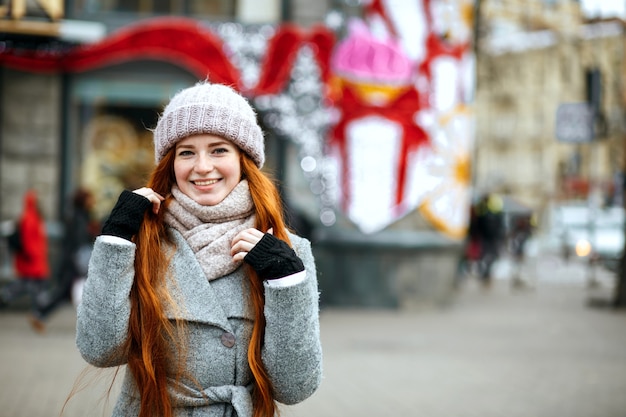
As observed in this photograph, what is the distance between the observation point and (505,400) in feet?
25.3

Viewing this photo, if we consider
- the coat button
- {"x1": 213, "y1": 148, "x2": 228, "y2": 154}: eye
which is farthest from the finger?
{"x1": 213, "y1": 148, "x2": 228, "y2": 154}: eye

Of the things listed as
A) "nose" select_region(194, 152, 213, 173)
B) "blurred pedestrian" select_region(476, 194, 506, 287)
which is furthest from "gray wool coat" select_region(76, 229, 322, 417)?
"blurred pedestrian" select_region(476, 194, 506, 287)

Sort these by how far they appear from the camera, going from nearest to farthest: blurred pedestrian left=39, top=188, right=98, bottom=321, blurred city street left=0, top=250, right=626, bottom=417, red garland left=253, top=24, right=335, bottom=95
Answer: blurred city street left=0, top=250, right=626, bottom=417 < blurred pedestrian left=39, top=188, right=98, bottom=321 < red garland left=253, top=24, right=335, bottom=95

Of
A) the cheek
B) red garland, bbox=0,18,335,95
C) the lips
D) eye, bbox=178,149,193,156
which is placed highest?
red garland, bbox=0,18,335,95

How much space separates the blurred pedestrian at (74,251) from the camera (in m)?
11.0

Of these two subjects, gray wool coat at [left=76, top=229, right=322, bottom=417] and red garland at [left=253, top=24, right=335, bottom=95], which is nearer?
gray wool coat at [left=76, top=229, right=322, bottom=417]

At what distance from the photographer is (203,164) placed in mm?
2908

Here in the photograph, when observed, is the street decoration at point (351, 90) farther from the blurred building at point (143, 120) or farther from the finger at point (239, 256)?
the finger at point (239, 256)

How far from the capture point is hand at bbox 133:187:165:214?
114 inches

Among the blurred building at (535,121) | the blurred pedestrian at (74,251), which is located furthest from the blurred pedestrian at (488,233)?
the blurred building at (535,121)

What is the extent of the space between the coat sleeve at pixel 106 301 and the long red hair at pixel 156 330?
6 cm

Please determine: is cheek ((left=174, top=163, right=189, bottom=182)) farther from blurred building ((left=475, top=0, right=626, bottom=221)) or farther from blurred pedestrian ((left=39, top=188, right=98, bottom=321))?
blurred building ((left=475, top=0, right=626, bottom=221))

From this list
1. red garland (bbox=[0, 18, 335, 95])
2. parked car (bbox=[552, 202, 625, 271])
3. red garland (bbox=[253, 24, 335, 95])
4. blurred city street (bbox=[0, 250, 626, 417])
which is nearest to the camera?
blurred city street (bbox=[0, 250, 626, 417])

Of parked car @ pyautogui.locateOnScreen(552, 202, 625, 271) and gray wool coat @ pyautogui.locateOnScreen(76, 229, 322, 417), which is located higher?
gray wool coat @ pyautogui.locateOnScreen(76, 229, 322, 417)
